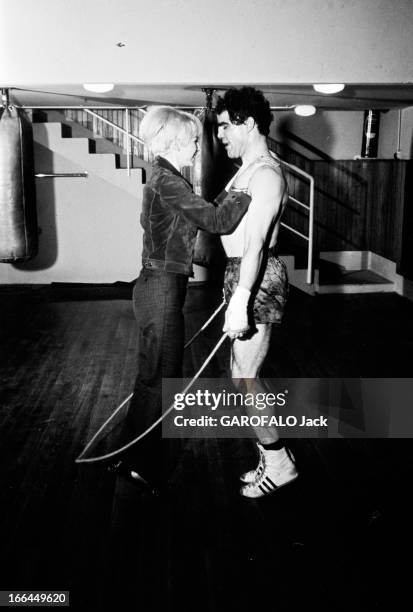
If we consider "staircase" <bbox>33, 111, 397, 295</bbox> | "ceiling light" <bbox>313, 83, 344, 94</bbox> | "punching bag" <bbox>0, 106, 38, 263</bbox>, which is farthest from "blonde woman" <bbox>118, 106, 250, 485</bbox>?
"staircase" <bbox>33, 111, 397, 295</bbox>

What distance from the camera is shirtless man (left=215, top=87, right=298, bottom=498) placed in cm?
263

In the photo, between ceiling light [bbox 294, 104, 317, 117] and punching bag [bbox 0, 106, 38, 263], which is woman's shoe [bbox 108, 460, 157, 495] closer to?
punching bag [bbox 0, 106, 38, 263]

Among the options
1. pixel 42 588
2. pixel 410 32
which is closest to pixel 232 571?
pixel 42 588

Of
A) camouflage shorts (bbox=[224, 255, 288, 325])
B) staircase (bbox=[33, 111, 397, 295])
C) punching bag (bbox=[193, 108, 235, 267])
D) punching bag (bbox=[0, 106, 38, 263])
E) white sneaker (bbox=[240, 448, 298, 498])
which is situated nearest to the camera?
camouflage shorts (bbox=[224, 255, 288, 325])

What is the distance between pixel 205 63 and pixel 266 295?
243 centimetres

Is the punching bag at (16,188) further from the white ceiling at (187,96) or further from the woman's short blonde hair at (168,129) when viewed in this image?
the woman's short blonde hair at (168,129)

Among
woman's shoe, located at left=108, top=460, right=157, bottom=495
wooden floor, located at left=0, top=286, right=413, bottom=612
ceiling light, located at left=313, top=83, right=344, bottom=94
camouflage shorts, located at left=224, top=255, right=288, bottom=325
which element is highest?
ceiling light, located at left=313, top=83, right=344, bottom=94

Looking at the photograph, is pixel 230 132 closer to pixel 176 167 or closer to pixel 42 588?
pixel 176 167

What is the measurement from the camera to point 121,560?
243cm

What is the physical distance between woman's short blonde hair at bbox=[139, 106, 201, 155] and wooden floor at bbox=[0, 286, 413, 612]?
58.6 inches

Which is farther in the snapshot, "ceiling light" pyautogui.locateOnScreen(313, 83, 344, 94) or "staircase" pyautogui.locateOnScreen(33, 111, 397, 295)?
"staircase" pyautogui.locateOnScreen(33, 111, 397, 295)

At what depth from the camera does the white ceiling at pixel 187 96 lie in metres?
5.50

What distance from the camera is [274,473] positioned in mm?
2887

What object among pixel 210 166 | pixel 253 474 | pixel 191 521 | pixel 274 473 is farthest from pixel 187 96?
pixel 191 521
